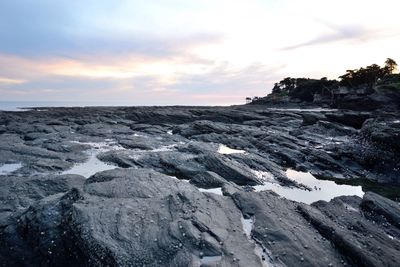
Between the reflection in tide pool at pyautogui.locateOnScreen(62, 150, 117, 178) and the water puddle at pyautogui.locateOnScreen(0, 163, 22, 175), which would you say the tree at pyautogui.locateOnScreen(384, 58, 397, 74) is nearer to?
the reflection in tide pool at pyautogui.locateOnScreen(62, 150, 117, 178)

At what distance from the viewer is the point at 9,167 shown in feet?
72.5

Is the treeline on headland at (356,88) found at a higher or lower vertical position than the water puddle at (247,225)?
higher

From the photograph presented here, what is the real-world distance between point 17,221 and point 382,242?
1363 centimetres

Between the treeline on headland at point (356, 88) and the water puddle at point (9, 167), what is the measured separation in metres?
75.8

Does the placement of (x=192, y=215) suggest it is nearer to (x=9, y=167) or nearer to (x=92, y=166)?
(x=92, y=166)

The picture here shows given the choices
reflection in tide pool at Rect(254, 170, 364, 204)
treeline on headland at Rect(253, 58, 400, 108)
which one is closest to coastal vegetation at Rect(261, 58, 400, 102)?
treeline on headland at Rect(253, 58, 400, 108)

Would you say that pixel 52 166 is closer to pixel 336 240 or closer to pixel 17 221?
pixel 17 221

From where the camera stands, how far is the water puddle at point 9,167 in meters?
20.9

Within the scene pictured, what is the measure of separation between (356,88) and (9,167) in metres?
108

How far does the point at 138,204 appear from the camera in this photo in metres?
11.8

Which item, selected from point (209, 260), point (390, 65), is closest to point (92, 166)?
point (209, 260)

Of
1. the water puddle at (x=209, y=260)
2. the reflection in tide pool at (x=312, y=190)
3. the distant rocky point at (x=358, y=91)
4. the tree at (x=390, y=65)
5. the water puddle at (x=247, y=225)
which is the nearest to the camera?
the water puddle at (x=209, y=260)

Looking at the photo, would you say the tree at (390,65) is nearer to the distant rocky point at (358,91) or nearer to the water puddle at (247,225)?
the distant rocky point at (358,91)

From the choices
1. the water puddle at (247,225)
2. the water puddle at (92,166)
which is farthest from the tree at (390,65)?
the water puddle at (247,225)
